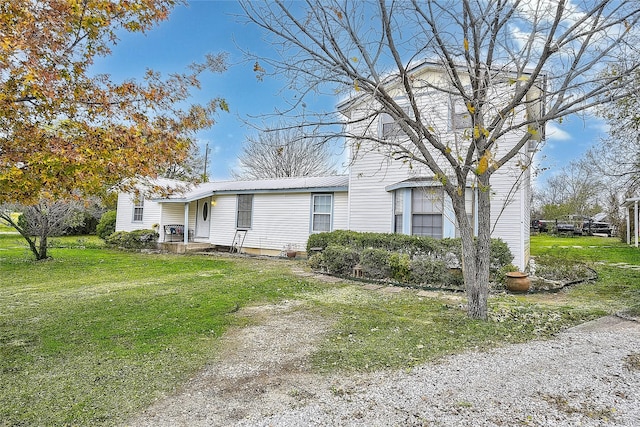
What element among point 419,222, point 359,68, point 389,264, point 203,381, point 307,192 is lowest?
point 203,381

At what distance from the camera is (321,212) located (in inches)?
547

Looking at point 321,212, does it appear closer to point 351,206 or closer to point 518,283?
point 351,206

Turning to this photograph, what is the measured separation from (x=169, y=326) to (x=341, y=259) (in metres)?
5.49

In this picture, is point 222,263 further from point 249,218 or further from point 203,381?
point 203,381

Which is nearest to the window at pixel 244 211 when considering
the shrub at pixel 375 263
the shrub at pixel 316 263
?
the shrub at pixel 316 263

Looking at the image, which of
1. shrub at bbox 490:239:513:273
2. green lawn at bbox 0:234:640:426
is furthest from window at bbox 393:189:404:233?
green lawn at bbox 0:234:640:426

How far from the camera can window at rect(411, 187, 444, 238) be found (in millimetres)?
10430

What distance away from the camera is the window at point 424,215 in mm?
10430

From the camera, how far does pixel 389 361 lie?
3895mm

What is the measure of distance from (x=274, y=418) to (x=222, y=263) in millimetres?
10147

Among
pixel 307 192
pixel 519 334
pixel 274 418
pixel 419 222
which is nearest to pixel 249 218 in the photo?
pixel 307 192

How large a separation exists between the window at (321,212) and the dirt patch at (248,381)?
8611 millimetres

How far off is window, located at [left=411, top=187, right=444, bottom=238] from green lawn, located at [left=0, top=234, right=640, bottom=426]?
3330 millimetres

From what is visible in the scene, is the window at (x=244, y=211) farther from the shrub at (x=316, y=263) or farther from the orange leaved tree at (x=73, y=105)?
the orange leaved tree at (x=73, y=105)
